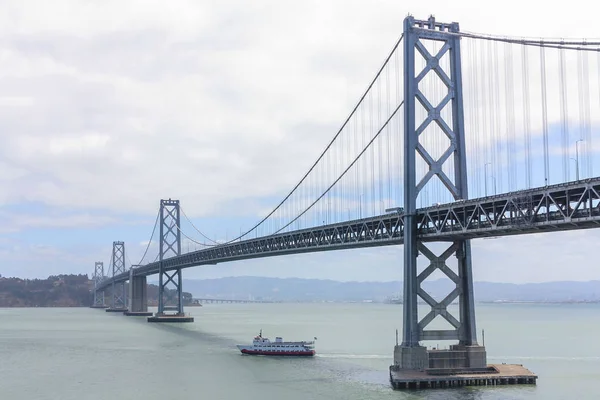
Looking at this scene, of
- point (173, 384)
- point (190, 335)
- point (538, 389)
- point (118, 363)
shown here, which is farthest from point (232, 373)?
point (190, 335)

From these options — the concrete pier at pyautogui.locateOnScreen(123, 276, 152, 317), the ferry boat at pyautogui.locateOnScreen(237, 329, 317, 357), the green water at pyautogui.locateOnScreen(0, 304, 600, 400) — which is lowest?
the green water at pyautogui.locateOnScreen(0, 304, 600, 400)

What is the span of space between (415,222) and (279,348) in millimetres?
22362

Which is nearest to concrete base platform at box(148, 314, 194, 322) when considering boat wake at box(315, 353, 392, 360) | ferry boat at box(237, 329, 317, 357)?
ferry boat at box(237, 329, 317, 357)

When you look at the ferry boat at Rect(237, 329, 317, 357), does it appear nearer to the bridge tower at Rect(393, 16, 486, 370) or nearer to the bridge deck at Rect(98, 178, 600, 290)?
the bridge deck at Rect(98, 178, 600, 290)

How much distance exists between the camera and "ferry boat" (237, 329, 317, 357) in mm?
57531

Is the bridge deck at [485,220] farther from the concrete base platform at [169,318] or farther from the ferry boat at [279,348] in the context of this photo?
the concrete base platform at [169,318]

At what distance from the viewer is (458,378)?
3694 cm

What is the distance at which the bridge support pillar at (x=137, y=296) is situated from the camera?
468 feet

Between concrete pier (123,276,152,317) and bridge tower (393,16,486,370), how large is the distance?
107128 mm

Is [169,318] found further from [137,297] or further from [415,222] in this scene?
[415,222]

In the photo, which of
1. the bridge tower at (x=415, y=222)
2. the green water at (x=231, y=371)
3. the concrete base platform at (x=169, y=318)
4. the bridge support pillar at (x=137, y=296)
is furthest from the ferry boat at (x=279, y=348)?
the bridge support pillar at (x=137, y=296)

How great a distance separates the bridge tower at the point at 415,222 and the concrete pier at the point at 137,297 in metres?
107

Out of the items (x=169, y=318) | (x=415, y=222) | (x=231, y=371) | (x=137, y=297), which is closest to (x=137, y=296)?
(x=137, y=297)

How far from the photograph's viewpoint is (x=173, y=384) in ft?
139
